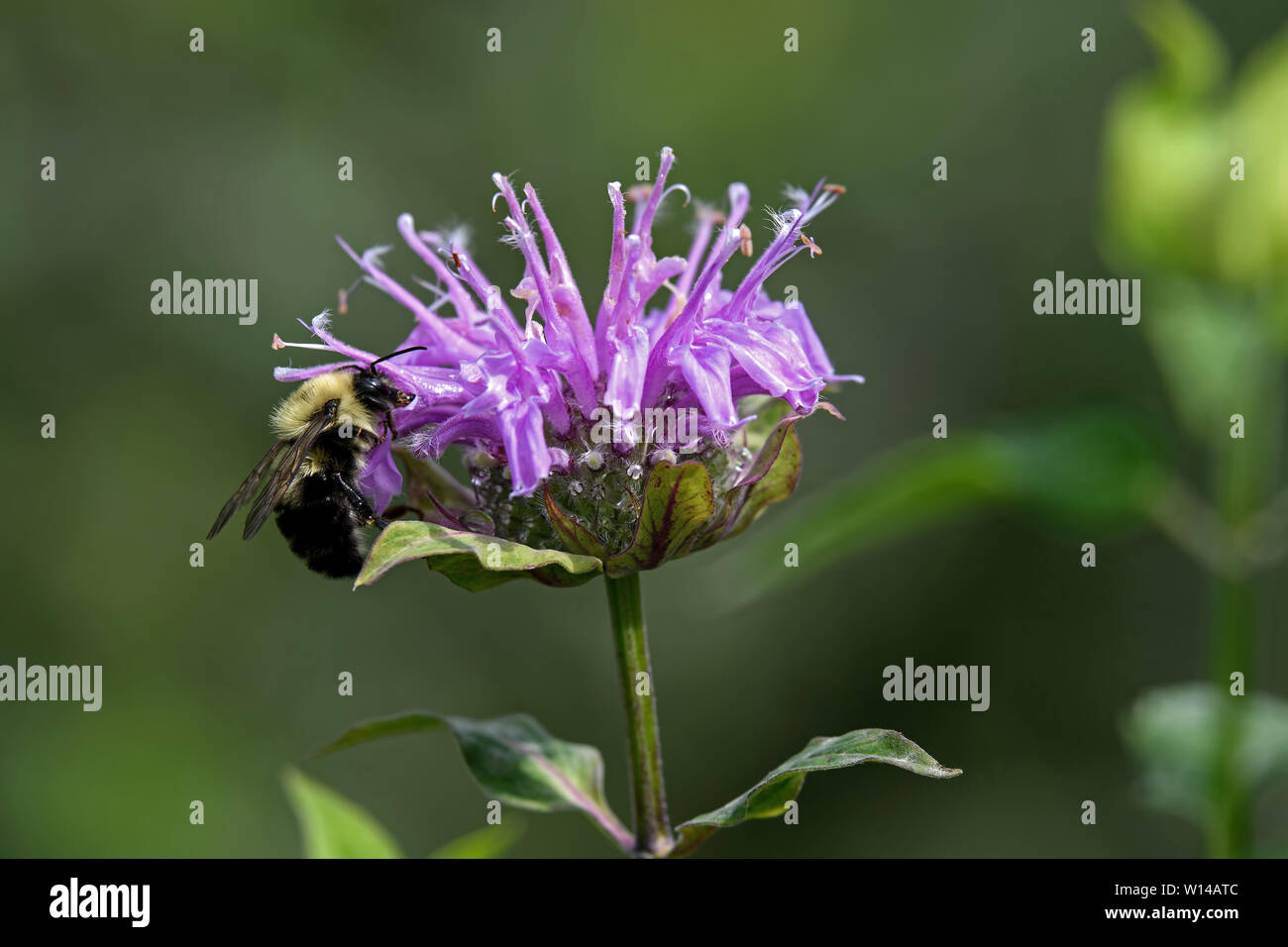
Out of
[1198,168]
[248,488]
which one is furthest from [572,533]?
[1198,168]

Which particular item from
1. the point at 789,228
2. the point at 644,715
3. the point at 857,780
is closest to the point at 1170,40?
the point at 789,228

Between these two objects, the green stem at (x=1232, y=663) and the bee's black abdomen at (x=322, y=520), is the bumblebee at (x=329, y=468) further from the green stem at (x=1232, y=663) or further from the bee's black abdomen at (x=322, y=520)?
the green stem at (x=1232, y=663)

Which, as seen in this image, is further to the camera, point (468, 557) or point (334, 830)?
point (334, 830)

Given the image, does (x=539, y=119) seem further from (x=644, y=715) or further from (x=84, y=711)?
(x=644, y=715)

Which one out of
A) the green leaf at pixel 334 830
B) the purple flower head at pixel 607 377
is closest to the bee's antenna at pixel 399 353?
the purple flower head at pixel 607 377

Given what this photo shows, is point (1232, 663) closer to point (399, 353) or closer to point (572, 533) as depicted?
point (572, 533)

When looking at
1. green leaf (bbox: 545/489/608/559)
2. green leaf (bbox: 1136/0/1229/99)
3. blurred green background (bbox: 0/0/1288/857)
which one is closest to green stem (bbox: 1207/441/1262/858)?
green leaf (bbox: 1136/0/1229/99)

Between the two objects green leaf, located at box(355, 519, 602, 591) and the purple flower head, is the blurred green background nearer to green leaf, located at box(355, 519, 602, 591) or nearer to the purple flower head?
the purple flower head
